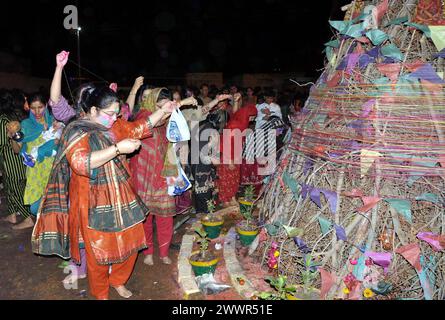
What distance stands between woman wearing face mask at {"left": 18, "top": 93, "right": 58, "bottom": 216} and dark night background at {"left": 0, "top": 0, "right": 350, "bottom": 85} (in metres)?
16.0

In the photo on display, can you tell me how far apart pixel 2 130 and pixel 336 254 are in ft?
18.2

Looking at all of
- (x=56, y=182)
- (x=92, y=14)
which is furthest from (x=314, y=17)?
(x=56, y=182)

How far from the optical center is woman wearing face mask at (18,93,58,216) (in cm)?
573

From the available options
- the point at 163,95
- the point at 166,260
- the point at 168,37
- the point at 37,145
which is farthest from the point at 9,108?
the point at 168,37

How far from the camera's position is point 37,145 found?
19.1 feet

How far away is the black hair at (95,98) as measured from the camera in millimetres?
3438

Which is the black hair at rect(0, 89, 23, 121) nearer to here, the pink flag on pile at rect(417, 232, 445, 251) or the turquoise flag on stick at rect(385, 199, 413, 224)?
the turquoise flag on stick at rect(385, 199, 413, 224)

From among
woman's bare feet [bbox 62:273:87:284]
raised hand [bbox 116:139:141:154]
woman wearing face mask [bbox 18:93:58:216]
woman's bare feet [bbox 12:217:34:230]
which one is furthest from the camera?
woman's bare feet [bbox 12:217:34:230]

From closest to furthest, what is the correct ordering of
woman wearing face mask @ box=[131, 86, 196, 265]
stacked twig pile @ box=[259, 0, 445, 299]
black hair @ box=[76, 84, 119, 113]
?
1. black hair @ box=[76, 84, 119, 113]
2. stacked twig pile @ box=[259, 0, 445, 299]
3. woman wearing face mask @ box=[131, 86, 196, 265]

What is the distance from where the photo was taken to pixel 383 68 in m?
3.77

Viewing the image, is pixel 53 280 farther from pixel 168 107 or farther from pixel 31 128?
pixel 168 107

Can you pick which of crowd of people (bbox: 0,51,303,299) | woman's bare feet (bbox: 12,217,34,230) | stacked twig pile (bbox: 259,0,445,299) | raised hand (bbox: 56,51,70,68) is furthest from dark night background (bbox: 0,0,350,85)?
raised hand (bbox: 56,51,70,68)

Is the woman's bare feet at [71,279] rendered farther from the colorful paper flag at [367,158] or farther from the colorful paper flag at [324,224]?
the colorful paper flag at [367,158]

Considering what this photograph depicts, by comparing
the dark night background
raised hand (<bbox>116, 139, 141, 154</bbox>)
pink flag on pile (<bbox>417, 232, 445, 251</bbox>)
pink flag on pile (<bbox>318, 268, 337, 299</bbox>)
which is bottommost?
pink flag on pile (<bbox>318, 268, 337, 299</bbox>)
